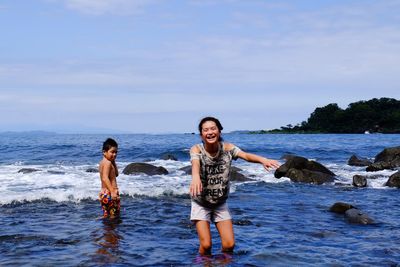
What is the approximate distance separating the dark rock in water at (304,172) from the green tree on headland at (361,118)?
93201mm

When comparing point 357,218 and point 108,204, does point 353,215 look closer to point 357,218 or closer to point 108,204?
point 357,218

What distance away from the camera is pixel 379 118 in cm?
11456

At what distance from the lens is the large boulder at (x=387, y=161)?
25.6 m

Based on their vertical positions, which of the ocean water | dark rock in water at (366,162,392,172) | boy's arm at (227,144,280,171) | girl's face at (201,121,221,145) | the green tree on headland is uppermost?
the green tree on headland

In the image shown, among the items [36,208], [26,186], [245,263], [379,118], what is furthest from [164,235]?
[379,118]

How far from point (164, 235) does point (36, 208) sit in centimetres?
501

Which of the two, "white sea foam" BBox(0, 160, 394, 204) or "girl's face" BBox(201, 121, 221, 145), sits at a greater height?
"girl's face" BBox(201, 121, 221, 145)

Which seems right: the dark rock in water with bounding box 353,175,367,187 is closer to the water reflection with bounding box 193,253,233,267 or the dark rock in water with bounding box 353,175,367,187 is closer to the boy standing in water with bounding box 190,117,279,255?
the water reflection with bounding box 193,253,233,267

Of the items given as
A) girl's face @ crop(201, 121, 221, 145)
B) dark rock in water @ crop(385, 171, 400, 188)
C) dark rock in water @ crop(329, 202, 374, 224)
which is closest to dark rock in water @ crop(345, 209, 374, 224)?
dark rock in water @ crop(329, 202, 374, 224)

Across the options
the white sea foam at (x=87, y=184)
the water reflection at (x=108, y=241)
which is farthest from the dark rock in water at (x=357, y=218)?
the white sea foam at (x=87, y=184)

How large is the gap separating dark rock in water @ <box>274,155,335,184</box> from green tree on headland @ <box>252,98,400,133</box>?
9320 centimetres

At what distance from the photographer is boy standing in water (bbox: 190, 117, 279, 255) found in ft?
21.9

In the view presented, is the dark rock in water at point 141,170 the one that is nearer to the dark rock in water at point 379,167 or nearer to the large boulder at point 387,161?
the dark rock in water at point 379,167

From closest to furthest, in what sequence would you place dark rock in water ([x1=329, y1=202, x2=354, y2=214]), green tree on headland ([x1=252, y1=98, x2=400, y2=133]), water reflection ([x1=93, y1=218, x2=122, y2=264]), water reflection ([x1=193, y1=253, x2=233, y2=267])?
water reflection ([x1=193, y1=253, x2=233, y2=267])
water reflection ([x1=93, y1=218, x2=122, y2=264])
dark rock in water ([x1=329, y1=202, x2=354, y2=214])
green tree on headland ([x1=252, y1=98, x2=400, y2=133])
